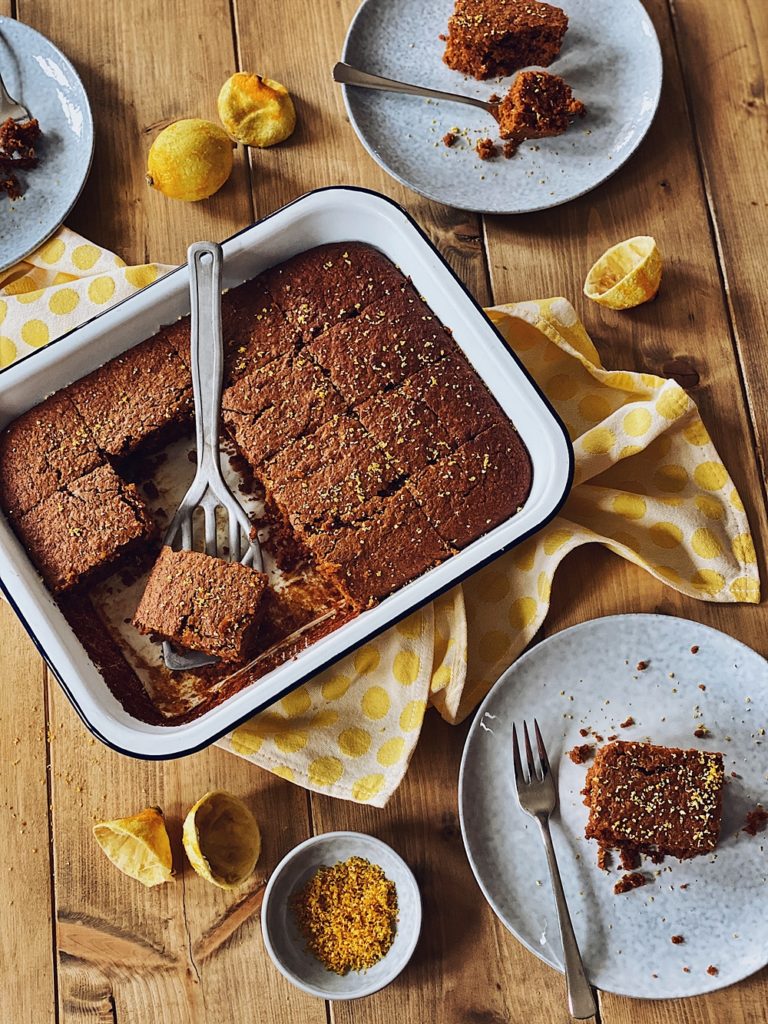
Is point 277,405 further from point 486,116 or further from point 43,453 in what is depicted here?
point 486,116

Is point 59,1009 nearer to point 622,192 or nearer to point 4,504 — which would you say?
point 4,504

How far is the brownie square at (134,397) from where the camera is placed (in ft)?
7.72

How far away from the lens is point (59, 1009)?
237 cm

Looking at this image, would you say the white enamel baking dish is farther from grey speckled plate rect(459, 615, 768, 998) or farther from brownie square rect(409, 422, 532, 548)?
grey speckled plate rect(459, 615, 768, 998)

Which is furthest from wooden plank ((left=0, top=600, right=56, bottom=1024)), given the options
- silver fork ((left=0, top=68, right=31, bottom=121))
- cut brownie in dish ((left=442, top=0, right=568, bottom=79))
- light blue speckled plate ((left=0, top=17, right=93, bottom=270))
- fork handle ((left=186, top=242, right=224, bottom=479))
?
cut brownie in dish ((left=442, top=0, right=568, bottom=79))

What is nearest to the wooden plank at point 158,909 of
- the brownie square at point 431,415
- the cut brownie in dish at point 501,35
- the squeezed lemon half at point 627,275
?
the brownie square at point 431,415

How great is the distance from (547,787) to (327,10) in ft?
6.89

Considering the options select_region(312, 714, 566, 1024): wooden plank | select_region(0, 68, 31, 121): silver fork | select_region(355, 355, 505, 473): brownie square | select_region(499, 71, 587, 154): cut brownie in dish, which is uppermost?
select_region(0, 68, 31, 121): silver fork

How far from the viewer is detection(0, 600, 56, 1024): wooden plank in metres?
2.38

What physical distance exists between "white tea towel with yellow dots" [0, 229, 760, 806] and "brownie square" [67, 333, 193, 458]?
0.76 feet

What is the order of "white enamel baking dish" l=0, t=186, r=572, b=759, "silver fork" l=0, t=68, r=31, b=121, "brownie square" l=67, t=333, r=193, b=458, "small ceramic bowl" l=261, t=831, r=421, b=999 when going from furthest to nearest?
"silver fork" l=0, t=68, r=31, b=121
"brownie square" l=67, t=333, r=193, b=458
"small ceramic bowl" l=261, t=831, r=421, b=999
"white enamel baking dish" l=0, t=186, r=572, b=759

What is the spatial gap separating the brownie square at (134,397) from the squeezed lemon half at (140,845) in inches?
33.8

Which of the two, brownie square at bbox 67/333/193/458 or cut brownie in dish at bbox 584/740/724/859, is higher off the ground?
brownie square at bbox 67/333/193/458

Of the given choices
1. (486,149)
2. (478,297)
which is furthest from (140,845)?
(486,149)
